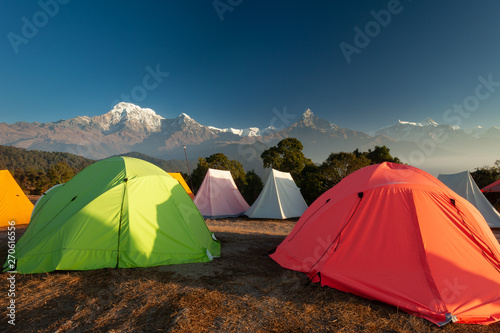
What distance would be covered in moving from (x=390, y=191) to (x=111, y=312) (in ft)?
15.8

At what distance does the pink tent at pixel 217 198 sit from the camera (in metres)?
13.5

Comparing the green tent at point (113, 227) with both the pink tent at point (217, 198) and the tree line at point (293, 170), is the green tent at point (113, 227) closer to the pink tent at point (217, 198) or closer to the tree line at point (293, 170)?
the pink tent at point (217, 198)

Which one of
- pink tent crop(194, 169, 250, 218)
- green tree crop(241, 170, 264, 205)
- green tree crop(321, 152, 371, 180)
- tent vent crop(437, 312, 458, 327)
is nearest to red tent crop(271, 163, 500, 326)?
tent vent crop(437, 312, 458, 327)

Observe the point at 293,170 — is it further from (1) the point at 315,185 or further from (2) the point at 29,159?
(2) the point at 29,159

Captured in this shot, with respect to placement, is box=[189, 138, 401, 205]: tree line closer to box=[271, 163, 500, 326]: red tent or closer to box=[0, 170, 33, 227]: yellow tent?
box=[0, 170, 33, 227]: yellow tent

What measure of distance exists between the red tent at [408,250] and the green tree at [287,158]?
83.9ft

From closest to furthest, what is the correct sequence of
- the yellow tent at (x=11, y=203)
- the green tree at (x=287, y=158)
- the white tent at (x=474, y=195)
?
the yellow tent at (x=11, y=203) < the white tent at (x=474, y=195) < the green tree at (x=287, y=158)

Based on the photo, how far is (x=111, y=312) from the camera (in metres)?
2.91

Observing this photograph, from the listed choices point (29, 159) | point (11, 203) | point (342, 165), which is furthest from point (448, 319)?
point (29, 159)

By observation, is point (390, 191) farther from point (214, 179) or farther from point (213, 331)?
point (214, 179)

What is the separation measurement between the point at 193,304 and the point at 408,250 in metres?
3.49

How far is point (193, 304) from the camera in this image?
3.10 metres

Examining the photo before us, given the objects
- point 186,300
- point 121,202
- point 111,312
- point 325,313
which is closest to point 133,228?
point 121,202

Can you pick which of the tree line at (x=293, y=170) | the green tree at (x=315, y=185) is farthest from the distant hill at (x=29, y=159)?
the green tree at (x=315, y=185)
